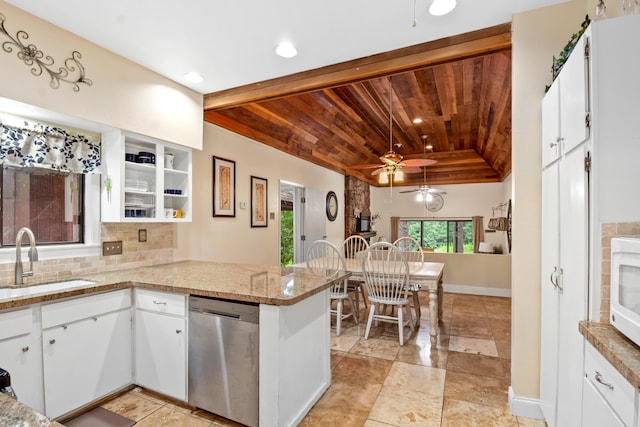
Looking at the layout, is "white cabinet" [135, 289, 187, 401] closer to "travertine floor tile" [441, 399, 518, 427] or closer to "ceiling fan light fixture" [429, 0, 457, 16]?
"travertine floor tile" [441, 399, 518, 427]

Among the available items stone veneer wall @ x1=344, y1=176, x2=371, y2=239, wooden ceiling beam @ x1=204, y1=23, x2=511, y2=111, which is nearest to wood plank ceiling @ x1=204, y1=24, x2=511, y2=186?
wooden ceiling beam @ x1=204, y1=23, x2=511, y2=111

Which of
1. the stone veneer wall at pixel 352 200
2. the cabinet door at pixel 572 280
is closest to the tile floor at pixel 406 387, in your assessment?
the cabinet door at pixel 572 280

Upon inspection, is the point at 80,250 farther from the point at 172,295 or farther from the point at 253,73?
the point at 253,73

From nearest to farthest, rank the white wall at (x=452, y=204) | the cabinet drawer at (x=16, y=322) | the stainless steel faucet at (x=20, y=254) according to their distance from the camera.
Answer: the cabinet drawer at (x=16, y=322) < the stainless steel faucet at (x=20, y=254) < the white wall at (x=452, y=204)

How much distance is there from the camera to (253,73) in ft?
8.69

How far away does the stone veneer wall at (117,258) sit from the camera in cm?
212

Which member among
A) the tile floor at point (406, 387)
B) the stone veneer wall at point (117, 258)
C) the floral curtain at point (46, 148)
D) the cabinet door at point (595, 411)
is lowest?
the tile floor at point (406, 387)

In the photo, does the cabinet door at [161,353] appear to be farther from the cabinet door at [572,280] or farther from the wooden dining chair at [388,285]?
the cabinet door at [572,280]

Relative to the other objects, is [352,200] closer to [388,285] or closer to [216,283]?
[388,285]

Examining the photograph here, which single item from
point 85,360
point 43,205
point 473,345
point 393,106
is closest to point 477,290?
point 473,345

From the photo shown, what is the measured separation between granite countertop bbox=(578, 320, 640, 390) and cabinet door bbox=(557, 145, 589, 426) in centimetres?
11

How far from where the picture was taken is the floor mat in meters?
1.90

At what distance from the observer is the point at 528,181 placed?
1975 millimetres

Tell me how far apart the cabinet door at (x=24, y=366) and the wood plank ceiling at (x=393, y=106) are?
227cm
